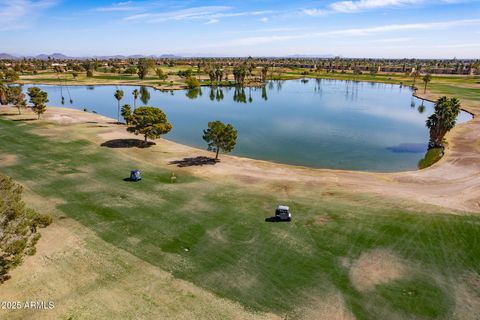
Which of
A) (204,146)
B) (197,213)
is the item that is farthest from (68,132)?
(197,213)

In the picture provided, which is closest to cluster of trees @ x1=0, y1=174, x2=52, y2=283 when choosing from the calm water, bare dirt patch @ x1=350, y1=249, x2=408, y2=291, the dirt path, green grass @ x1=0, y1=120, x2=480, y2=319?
green grass @ x1=0, y1=120, x2=480, y2=319

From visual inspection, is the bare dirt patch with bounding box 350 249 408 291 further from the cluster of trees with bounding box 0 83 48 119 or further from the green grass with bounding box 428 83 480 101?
the green grass with bounding box 428 83 480 101

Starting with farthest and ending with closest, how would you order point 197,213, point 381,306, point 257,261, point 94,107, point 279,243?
1. point 94,107
2. point 197,213
3. point 279,243
4. point 257,261
5. point 381,306

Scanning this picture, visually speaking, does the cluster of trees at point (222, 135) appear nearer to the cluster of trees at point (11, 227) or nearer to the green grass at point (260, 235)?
the green grass at point (260, 235)

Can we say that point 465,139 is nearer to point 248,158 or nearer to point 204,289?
point 248,158

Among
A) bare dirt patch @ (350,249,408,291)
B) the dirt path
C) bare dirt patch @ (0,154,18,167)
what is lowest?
bare dirt patch @ (350,249,408,291)

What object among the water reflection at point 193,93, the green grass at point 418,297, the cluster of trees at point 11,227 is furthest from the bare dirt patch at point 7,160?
the water reflection at point 193,93

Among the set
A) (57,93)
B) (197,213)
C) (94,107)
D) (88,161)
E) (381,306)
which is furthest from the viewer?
(57,93)

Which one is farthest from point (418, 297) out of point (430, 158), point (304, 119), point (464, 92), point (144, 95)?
point (464, 92)
